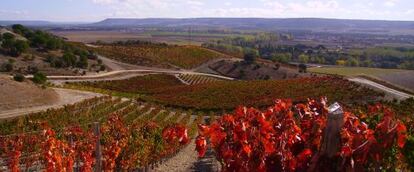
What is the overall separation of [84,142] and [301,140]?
40.6 ft

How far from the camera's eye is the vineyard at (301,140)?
4.70 meters

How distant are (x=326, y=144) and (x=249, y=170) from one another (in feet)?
3.34

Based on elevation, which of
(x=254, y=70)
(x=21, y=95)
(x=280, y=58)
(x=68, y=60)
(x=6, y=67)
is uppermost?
(x=21, y=95)

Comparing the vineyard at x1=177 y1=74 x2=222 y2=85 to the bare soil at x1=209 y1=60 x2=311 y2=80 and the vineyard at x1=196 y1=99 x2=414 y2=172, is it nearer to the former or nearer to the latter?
the bare soil at x1=209 y1=60 x2=311 y2=80

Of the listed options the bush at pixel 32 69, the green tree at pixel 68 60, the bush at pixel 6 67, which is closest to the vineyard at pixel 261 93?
the bush at pixel 32 69

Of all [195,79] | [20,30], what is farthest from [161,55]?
[20,30]

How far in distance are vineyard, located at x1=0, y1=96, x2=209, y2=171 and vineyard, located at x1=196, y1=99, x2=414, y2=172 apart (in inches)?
26.4

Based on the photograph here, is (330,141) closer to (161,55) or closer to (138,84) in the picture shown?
(138,84)

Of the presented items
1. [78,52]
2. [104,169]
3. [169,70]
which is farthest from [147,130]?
[169,70]

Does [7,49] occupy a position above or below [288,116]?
below

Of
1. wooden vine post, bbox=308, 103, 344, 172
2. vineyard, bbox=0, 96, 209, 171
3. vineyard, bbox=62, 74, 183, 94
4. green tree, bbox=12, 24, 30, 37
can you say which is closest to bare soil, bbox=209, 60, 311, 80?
vineyard, bbox=62, 74, 183, 94

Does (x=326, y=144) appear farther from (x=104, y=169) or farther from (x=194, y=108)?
(x=194, y=108)

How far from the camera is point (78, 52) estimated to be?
91875mm

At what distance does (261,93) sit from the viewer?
56.5 m
